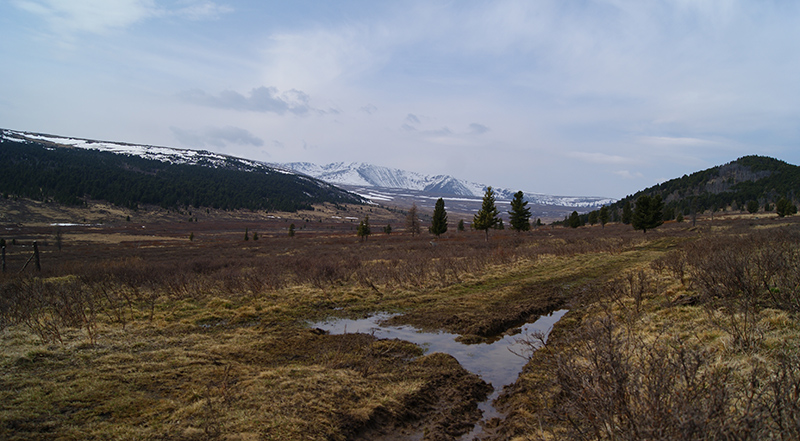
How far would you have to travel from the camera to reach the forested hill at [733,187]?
120m

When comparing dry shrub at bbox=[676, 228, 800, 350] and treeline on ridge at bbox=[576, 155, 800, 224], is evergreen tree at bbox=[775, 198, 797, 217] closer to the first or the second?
treeline on ridge at bbox=[576, 155, 800, 224]

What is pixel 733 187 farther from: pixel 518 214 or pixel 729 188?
pixel 518 214

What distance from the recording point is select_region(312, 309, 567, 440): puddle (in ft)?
26.1

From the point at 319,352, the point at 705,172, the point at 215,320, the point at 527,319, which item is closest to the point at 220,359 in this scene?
the point at 319,352

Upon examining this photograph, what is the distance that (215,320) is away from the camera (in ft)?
41.1

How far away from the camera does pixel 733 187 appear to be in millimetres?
142500

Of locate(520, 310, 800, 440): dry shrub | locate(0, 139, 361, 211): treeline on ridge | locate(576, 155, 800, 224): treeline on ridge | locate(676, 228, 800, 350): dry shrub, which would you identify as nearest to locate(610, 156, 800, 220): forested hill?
locate(576, 155, 800, 224): treeline on ridge

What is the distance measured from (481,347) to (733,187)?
183m

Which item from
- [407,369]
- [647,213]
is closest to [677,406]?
[407,369]

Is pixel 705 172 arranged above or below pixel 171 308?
above

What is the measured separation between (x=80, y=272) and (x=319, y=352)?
2192cm

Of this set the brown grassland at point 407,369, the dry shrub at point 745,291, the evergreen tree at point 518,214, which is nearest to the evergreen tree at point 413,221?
the evergreen tree at point 518,214

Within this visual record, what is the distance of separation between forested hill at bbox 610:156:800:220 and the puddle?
368ft

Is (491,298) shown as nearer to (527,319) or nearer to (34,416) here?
(527,319)
